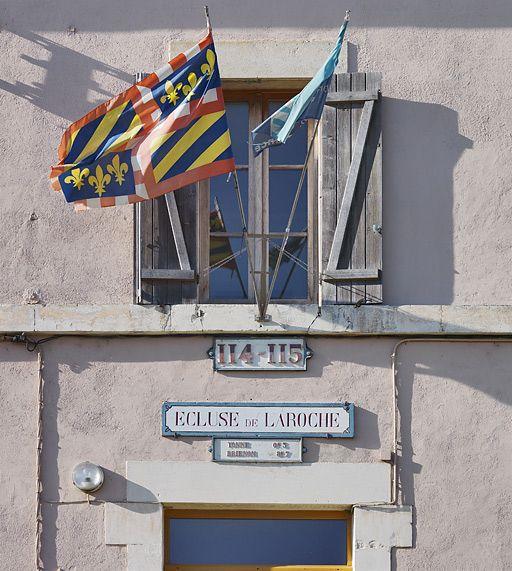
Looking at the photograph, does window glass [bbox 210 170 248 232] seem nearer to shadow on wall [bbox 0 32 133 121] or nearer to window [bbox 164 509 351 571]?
shadow on wall [bbox 0 32 133 121]

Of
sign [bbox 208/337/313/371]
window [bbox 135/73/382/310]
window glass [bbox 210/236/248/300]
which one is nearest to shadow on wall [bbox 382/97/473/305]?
window [bbox 135/73/382/310]

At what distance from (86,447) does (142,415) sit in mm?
384

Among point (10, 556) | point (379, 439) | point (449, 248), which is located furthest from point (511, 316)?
point (10, 556)

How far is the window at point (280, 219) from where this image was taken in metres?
7.44

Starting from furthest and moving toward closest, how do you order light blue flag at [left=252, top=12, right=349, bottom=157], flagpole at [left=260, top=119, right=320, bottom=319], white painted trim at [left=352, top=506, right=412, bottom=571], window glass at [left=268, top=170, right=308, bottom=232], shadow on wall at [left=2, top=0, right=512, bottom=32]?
window glass at [left=268, top=170, right=308, bottom=232], shadow on wall at [left=2, top=0, right=512, bottom=32], white painted trim at [left=352, top=506, right=412, bottom=571], flagpole at [left=260, top=119, right=320, bottom=319], light blue flag at [left=252, top=12, right=349, bottom=157]

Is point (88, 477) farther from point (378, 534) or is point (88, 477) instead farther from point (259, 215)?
point (259, 215)

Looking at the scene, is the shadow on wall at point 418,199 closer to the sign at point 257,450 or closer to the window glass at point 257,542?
the sign at point 257,450

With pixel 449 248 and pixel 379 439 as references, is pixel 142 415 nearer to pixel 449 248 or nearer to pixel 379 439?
pixel 379 439

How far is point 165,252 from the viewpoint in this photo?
24.7 feet

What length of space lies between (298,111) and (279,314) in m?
1.23

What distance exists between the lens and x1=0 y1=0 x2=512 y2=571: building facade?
735 centimetres

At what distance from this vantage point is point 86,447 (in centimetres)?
745

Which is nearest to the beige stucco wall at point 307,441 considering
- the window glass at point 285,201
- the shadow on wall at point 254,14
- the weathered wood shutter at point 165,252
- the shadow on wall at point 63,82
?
the weathered wood shutter at point 165,252

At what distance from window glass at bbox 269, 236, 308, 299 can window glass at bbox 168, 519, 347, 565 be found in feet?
4.54
